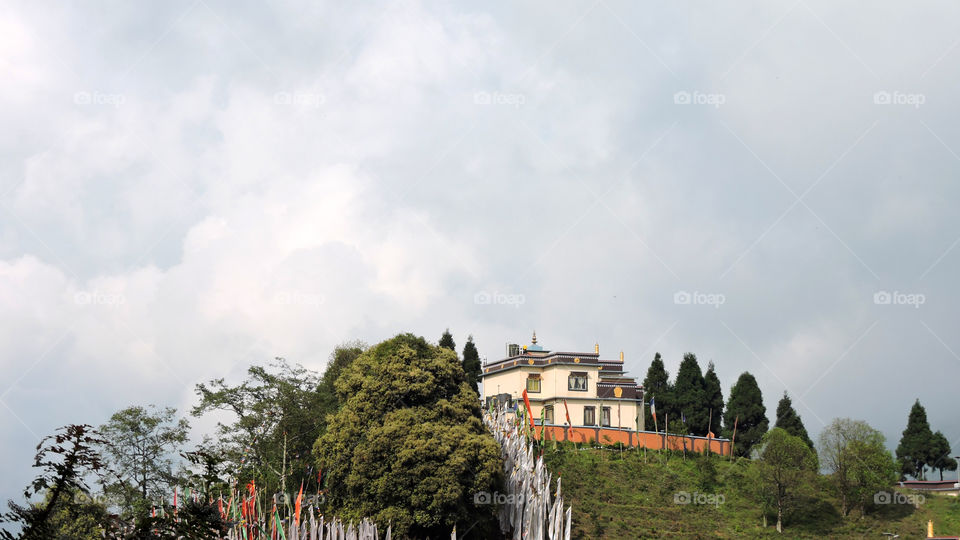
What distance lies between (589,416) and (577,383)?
194cm

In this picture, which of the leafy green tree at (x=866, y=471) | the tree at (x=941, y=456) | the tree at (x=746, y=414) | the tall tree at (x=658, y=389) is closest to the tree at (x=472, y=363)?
the tall tree at (x=658, y=389)

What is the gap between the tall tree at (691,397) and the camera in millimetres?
49500

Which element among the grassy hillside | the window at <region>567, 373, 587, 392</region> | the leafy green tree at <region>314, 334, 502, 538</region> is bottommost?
the grassy hillside

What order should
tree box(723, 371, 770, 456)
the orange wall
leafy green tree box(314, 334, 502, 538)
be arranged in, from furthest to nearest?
1. tree box(723, 371, 770, 456)
2. the orange wall
3. leafy green tree box(314, 334, 502, 538)

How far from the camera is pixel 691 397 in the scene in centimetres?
4962

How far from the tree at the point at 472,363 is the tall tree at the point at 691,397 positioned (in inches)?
496

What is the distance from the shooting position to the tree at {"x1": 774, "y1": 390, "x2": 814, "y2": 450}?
4794cm
